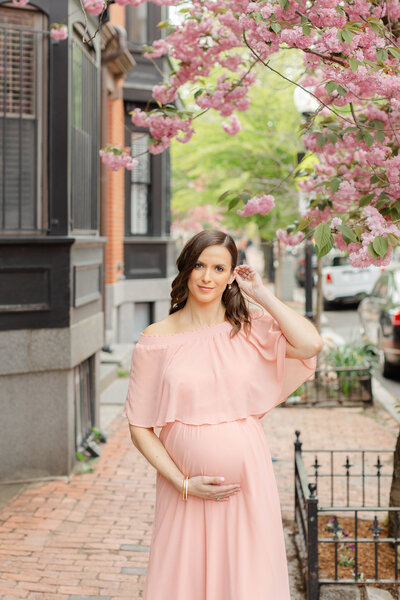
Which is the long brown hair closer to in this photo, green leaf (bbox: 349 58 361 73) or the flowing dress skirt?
the flowing dress skirt

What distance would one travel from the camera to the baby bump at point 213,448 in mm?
2824

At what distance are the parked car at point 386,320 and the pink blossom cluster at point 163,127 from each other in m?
6.52

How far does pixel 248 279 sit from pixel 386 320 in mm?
8885

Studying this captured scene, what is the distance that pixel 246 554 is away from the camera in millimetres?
2781

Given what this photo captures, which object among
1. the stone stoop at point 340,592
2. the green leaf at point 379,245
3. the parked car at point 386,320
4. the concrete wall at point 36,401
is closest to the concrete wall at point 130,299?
the parked car at point 386,320

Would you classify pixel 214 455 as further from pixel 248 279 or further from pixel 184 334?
pixel 248 279

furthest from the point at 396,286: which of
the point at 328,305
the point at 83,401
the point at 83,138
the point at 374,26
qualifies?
the point at 328,305

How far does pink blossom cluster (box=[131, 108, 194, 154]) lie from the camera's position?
546 cm

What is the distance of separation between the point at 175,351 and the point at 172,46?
3882 millimetres

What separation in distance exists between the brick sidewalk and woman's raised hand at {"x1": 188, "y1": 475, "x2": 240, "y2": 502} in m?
2.01

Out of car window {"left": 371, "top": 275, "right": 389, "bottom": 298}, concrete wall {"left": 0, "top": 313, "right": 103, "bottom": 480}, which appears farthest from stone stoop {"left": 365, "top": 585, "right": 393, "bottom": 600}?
car window {"left": 371, "top": 275, "right": 389, "bottom": 298}

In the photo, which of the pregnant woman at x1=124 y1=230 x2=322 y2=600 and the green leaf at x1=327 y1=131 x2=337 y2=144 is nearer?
the pregnant woman at x1=124 y1=230 x2=322 y2=600

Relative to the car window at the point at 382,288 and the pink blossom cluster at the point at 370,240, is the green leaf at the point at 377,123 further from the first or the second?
the car window at the point at 382,288

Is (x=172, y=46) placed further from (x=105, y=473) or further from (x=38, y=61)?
(x=105, y=473)
